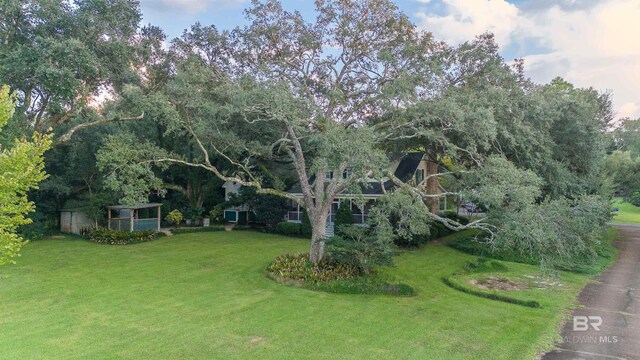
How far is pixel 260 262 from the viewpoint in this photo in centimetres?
1955

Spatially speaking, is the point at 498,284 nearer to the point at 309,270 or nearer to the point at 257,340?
the point at 309,270

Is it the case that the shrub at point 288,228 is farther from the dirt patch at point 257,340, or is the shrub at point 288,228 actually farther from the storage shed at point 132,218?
the dirt patch at point 257,340

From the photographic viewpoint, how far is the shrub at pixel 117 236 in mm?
24531

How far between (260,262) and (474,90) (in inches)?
493

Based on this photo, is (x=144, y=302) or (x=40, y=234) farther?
(x=40, y=234)

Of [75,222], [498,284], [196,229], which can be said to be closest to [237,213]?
[196,229]

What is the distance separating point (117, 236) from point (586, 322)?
23335mm

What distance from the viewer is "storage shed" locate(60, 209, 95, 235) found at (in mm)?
27630

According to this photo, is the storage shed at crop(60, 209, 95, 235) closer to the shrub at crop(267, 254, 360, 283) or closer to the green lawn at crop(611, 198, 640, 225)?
the shrub at crop(267, 254, 360, 283)

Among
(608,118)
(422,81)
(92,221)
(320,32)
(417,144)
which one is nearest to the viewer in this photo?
(422,81)

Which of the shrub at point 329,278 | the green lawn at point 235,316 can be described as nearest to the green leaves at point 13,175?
the green lawn at point 235,316

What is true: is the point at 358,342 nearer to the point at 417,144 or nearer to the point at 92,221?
the point at 417,144

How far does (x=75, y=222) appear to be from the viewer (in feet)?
91.0

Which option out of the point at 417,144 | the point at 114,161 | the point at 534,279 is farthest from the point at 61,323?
the point at 417,144
